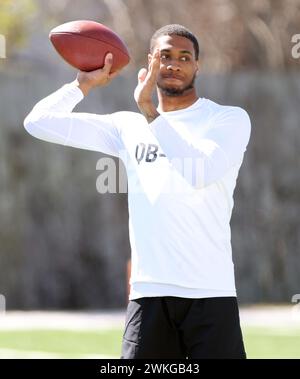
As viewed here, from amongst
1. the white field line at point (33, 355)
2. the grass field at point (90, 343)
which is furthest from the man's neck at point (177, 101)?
Answer: the grass field at point (90, 343)

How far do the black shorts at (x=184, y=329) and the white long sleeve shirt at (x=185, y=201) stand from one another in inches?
1.7

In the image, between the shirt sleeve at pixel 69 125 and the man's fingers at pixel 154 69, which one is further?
the shirt sleeve at pixel 69 125

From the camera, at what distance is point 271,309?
48.5ft

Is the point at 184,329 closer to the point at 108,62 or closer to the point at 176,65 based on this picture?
the point at 176,65

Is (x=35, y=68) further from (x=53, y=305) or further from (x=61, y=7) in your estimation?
(x=53, y=305)

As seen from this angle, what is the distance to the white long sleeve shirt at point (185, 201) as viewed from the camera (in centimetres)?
493

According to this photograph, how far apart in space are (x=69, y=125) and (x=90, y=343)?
19.1 ft

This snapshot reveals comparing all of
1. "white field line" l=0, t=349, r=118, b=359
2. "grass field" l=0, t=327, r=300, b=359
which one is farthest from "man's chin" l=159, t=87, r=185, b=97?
"grass field" l=0, t=327, r=300, b=359

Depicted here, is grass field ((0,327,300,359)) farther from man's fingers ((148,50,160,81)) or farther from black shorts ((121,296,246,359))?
man's fingers ((148,50,160,81))

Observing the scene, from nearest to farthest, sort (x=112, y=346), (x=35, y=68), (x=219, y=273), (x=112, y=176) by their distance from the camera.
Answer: (x=219, y=273) < (x=112, y=346) < (x=112, y=176) < (x=35, y=68)

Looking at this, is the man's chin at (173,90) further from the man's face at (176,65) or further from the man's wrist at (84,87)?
the man's wrist at (84,87)

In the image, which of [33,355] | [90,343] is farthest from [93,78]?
[90,343]
